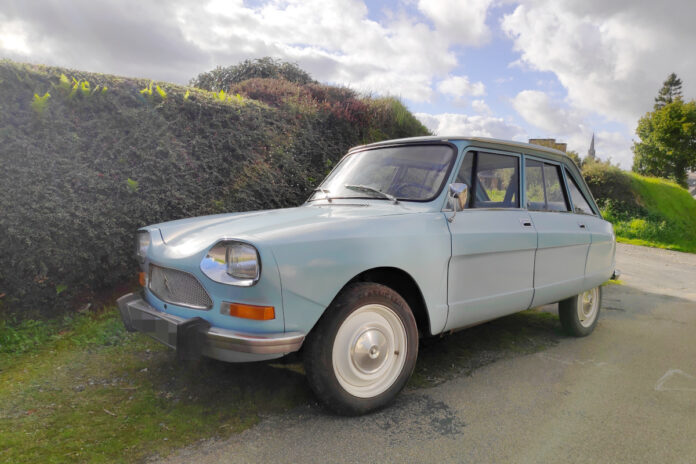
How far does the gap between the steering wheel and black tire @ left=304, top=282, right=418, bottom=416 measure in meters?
0.88

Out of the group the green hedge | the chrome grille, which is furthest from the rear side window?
the green hedge

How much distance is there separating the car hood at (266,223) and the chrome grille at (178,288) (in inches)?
7.5

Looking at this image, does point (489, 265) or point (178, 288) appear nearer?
point (178, 288)

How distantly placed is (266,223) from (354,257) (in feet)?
1.88

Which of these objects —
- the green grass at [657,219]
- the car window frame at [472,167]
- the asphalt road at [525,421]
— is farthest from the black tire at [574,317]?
the green grass at [657,219]

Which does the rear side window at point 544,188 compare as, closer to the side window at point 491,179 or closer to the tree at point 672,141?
the side window at point 491,179

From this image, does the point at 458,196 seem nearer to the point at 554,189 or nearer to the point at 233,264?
the point at 233,264

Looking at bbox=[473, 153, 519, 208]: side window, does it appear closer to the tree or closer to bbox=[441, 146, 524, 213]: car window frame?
bbox=[441, 146, 524, 213]: car window frame

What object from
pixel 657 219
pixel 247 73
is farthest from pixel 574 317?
pixel 657 219

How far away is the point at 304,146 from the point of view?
732cm

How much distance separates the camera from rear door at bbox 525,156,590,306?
4066 millimetres

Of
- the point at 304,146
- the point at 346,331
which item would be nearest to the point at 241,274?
the point at 346,331

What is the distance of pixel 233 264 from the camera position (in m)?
2.53

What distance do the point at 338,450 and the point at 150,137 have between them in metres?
4.16
